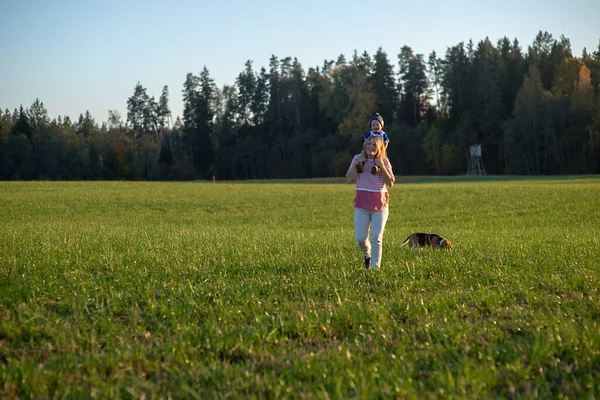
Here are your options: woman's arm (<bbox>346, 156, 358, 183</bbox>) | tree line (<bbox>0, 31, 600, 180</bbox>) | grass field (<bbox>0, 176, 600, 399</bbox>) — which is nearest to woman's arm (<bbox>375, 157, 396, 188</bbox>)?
woman's arm (<bbox>346, 156, 358, 183</bbox>)

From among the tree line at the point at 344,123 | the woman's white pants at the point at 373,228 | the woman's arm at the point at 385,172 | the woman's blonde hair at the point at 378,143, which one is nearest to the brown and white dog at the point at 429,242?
the woman's white pants at the point at 373,228

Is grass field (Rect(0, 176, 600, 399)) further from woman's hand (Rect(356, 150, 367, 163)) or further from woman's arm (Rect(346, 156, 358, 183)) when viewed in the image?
woman's hand (Rect(356, 150, 367, 163))

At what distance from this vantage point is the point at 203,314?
21.0 feet

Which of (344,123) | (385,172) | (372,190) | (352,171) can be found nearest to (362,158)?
(352,171)

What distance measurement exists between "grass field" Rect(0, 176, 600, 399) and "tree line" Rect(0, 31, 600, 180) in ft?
255

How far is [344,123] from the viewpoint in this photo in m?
101

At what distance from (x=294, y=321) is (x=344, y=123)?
316ft

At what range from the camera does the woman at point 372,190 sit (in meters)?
9.22

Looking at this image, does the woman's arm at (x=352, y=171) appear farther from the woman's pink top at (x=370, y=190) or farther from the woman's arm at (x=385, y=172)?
the woman's arm at (x=385, y=172)

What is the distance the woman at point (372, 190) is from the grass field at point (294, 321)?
64cm

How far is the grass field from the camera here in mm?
4453

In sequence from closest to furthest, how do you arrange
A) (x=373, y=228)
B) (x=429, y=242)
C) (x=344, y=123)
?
(x=373, y=228) → (x=429, y=242) → (x=344, y=123)

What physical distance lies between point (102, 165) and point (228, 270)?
9912cm

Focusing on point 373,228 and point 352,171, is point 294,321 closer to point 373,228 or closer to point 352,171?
point 373,228
